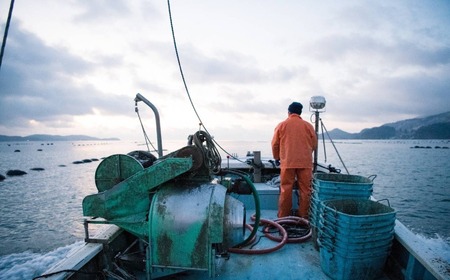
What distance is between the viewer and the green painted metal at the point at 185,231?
2.25 metres

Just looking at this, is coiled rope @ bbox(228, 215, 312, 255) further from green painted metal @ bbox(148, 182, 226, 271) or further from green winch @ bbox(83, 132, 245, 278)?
green painted metal @ bbox(148, 182, 226, 271)

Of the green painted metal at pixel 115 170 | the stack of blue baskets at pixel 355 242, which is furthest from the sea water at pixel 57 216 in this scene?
the green painted metal at pixel 115 170

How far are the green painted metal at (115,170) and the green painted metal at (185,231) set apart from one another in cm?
52

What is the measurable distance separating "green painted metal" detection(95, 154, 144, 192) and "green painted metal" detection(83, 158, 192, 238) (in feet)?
0.48

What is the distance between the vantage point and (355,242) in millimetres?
2385

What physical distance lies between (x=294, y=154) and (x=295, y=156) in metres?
0.04

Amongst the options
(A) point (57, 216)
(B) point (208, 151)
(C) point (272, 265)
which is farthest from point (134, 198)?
(A) point (57, 216)

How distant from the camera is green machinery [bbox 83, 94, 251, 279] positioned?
2.26 meters

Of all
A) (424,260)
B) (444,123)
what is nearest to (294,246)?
(424,260)

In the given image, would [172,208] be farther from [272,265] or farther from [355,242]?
[355,242]

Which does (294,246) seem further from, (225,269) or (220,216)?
(220,216)

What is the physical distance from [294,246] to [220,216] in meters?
1.79

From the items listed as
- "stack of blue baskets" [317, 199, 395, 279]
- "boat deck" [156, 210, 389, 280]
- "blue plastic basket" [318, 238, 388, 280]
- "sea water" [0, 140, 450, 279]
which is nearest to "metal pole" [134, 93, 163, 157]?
"boat deck" [156, 210, 389, 280]

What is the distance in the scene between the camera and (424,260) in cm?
207
